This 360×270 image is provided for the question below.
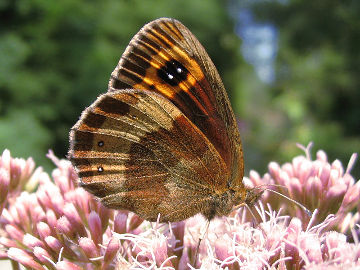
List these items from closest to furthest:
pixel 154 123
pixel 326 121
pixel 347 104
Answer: pixel 154 123 < pixel 347 104 < pixel 326 121

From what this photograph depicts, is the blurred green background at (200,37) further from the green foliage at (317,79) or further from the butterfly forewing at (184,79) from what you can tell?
the butterfly forewing at (184,79)

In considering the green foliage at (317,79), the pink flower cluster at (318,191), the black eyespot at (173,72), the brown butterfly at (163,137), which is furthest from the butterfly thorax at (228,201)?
the green foliage at (317,79)

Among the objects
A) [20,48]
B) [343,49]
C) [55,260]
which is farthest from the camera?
[343,49]

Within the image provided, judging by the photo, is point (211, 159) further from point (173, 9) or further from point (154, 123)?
point (173, 9)

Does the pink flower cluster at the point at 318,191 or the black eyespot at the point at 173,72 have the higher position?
the black eyespot at the point at 173,72

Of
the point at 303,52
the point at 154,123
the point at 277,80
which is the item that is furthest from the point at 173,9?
the point at 154,123

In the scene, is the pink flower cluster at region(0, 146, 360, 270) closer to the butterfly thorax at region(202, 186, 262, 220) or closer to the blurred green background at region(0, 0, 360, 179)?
the butterfly thorax at region(202, 186, 262, 220)
